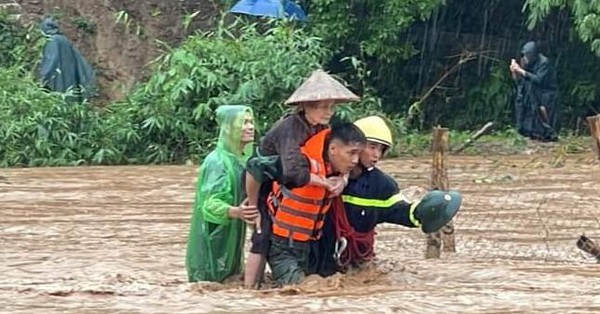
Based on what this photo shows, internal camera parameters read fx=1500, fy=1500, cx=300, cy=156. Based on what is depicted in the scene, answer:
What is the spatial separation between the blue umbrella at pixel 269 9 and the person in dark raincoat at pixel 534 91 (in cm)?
347

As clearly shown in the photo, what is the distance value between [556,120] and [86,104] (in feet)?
24.8

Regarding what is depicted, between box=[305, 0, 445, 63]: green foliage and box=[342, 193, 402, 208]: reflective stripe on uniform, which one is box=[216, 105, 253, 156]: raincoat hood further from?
box=[305, 0, 445, 63]: green foliage

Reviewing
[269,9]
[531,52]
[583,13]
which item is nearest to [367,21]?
[269,9]

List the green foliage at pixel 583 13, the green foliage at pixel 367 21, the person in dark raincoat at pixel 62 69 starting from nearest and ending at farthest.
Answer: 1. the green foliage at pixel 583 13
2. the person in dark raincoat at pixel 62 69
3. the green foliage at pixel 367 21

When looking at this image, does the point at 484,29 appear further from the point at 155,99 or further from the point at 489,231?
the point at 489,231

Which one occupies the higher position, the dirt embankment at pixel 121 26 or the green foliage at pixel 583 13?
the green foliage at pixel 583 13

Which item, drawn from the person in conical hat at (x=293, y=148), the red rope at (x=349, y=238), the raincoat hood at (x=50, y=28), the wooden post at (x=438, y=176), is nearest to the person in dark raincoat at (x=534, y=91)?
the raincoat hood at (x=50, y=28)

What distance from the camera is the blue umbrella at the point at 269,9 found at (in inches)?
818

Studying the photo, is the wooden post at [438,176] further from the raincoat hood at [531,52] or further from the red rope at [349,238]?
the raincoat hood at [531,52]

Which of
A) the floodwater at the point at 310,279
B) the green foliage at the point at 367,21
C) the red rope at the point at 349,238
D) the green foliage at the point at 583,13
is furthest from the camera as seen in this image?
the green foliage at the point at 367,21

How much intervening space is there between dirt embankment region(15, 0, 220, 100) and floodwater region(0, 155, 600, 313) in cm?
577

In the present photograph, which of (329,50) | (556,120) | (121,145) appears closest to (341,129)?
(121,145)

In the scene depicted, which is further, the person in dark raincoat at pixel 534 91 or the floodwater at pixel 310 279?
the person in dark raincoat at pixel 534 91

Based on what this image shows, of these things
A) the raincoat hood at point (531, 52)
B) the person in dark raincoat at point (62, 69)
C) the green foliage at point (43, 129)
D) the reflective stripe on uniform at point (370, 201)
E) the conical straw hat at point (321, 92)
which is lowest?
the green foliage at point (43, 129)
